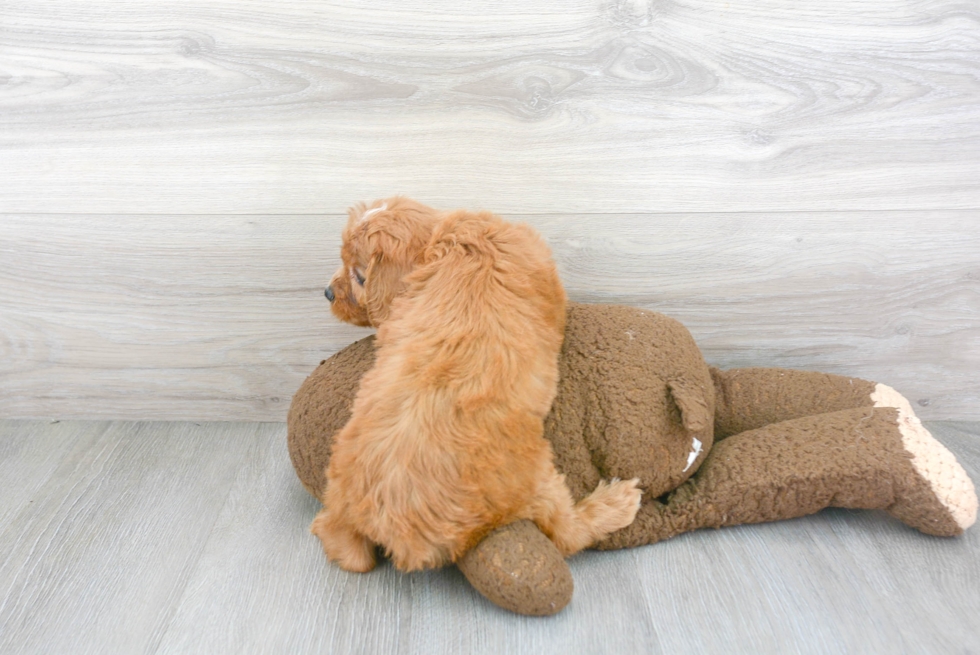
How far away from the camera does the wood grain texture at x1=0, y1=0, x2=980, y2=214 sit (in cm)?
100

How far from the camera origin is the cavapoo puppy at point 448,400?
2.42 feet

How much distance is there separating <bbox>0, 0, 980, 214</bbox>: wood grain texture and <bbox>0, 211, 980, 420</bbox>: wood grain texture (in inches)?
1.9

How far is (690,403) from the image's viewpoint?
86 centimetres

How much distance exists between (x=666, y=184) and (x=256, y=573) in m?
0.80

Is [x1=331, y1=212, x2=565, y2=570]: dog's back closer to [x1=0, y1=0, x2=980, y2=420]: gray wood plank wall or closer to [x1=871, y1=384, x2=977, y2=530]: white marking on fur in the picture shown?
[x1=0, y1=0, x2=980, y2=420]: gray wood plank wall

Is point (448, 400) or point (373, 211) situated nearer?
point (448, 400)

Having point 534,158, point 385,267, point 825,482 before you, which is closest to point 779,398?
point 825,482

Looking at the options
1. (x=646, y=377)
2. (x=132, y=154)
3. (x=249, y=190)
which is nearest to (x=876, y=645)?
(x=646, y=377)

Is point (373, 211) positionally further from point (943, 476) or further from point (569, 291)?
point (943, 476)

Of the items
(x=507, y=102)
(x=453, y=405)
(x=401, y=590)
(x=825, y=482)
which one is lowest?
(x=401, y=590)

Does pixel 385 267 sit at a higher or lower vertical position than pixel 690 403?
higher

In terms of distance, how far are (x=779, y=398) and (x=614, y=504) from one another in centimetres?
34

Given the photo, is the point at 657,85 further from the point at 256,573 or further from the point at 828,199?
the point at 256,573

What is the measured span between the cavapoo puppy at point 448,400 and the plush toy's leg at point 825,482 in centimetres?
9
